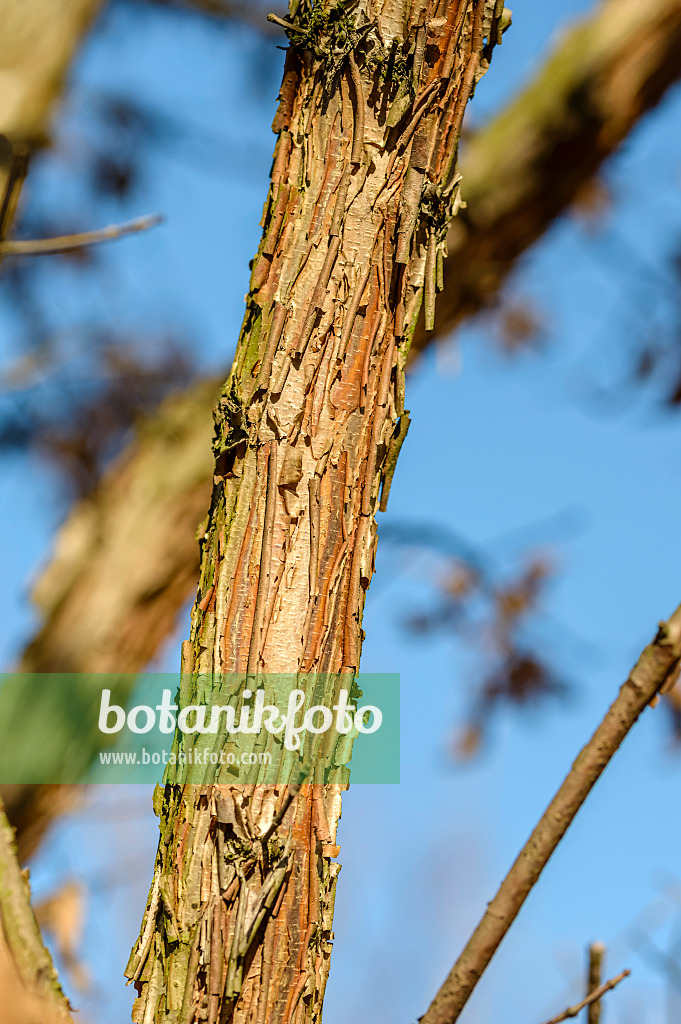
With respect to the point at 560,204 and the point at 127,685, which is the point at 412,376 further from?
the point at 127,685

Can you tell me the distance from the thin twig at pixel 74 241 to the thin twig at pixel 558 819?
78 cm

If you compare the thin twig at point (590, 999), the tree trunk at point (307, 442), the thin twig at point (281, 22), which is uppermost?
the thin twig at point (281, 22)

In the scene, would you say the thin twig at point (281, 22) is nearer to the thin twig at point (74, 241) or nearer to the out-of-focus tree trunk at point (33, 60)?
the thin twig at point (74, 241)

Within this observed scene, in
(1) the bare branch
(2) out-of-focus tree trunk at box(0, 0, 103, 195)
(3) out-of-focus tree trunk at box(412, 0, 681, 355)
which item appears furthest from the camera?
(3) out-of-focus tree trunk at box(412, 0, 681, 355)

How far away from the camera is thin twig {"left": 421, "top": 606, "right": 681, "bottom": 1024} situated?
59 cm

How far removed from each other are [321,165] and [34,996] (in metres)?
0.74

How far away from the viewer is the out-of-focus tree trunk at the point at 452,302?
206 cm

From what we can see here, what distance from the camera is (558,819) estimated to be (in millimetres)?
588

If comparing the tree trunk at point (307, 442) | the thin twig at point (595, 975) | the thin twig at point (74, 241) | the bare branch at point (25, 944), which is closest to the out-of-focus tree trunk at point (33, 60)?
the thin twig at point (74, 241)

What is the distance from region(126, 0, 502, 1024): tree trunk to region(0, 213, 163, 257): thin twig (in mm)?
278

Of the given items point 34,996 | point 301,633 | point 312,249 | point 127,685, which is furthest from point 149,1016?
point 127,685

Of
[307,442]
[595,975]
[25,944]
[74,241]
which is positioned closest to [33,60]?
[74,241]

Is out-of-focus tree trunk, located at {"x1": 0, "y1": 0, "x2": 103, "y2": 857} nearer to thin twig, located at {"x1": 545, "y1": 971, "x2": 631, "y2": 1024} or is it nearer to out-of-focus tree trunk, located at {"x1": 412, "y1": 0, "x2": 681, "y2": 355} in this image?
out-of-focus tree trunk, located at {"x1": 412, "y1": 0, "x2": 681, "y2": 355}

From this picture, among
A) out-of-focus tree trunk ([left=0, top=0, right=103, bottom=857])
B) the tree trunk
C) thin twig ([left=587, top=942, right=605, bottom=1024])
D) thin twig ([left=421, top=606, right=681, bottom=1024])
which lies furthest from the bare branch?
out-of-focus tree trunk ([left=0, top=0, right=103, bottom=857])
